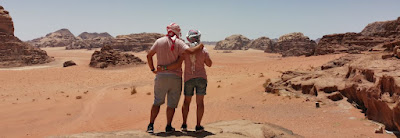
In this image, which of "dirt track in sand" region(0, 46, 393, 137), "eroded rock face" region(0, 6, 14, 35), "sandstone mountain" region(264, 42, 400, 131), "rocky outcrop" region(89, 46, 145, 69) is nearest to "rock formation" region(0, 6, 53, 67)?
"eroded rock face" region(0, 6, 14, 35)

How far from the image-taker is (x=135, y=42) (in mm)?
71312

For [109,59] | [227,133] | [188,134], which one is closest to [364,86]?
[227,133]

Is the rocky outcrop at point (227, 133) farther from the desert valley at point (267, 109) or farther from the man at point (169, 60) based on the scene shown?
the man at point (169, 60)

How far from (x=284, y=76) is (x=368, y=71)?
15.6ft

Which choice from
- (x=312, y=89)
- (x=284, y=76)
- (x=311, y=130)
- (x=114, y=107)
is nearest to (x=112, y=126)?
(x=114, y=107)

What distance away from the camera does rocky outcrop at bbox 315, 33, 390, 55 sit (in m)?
30.9

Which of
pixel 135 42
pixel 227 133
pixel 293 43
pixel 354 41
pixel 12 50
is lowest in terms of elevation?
pixel 227 133

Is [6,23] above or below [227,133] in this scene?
above

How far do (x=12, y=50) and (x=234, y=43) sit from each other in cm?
6621

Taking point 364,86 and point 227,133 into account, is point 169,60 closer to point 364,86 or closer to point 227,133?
point 227,133

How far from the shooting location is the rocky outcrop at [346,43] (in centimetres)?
3088

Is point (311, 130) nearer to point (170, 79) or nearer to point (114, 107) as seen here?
point (170, 79)

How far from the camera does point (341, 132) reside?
6195 millimetres

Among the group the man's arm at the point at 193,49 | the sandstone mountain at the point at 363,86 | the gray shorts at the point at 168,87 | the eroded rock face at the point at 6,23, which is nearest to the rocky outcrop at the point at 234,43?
the eroded rock face at the point at 6,23
